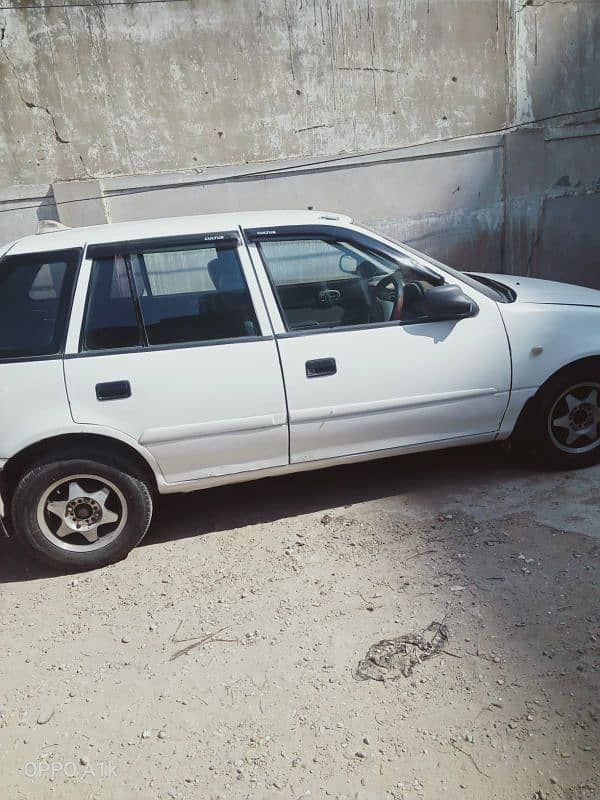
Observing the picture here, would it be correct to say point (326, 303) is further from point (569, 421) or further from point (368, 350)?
point (569, 421)

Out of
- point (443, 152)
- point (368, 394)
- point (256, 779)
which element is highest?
point (443, 152)

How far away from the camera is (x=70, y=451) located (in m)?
3.40

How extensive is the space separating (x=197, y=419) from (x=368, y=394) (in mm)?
942

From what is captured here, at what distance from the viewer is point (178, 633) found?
304cm

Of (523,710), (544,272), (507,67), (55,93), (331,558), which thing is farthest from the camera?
(544,272)

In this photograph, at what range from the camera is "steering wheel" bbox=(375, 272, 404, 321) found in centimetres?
379

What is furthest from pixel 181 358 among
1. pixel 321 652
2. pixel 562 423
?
pixel 562 423

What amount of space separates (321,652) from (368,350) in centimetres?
160


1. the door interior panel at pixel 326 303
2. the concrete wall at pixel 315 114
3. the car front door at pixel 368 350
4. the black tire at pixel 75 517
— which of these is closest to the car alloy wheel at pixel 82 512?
the black tire at pixel 75 517

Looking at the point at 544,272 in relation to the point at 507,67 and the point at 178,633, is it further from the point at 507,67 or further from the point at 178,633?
the point at 178,633

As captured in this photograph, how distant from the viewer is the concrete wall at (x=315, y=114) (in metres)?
6.93

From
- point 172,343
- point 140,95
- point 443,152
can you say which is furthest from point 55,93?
point 172,343

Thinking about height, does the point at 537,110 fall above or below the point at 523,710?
above

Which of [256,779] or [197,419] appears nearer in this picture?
[256,779]
